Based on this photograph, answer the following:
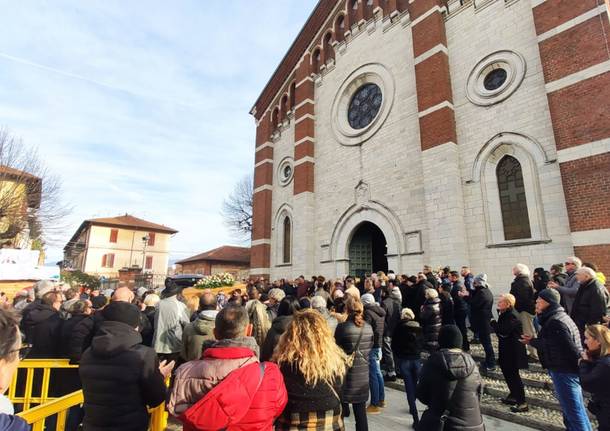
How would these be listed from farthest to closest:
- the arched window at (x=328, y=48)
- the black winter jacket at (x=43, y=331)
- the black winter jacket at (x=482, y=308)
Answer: the arched window at (x=328, y=48)
the black winter jacket at (x=482, y=308)
the black winter jacket at (x=43, y=331)

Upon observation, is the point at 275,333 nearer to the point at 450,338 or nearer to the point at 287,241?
the point at 450,338

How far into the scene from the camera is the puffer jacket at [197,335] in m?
3.73

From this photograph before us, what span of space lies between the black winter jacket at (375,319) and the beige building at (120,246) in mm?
36024

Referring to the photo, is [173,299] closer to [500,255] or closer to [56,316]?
[56,316]

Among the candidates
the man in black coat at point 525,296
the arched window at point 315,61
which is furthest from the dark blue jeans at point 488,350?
the arched window at point 315,61

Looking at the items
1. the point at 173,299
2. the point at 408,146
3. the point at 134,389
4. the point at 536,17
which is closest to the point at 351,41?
the point at 408,146

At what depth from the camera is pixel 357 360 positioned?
3.57 metres

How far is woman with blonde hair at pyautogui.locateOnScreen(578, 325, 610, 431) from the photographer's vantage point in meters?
2.71

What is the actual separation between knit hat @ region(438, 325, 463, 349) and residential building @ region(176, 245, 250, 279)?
34336 millimetres

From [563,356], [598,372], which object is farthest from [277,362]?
[563,356]

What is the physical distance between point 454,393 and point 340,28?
17.3 metres

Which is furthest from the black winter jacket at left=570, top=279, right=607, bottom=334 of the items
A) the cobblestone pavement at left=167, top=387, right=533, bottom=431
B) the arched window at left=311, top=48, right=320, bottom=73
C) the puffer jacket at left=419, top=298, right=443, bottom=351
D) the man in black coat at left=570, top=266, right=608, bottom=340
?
the arched window at left=311, top=48, right=320, bottom=73

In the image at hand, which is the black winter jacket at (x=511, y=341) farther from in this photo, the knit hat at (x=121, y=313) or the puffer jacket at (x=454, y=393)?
the knit hat at (x=121, y=313)

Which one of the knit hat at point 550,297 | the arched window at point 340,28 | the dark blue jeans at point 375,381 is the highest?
the arched window at point 340,28
